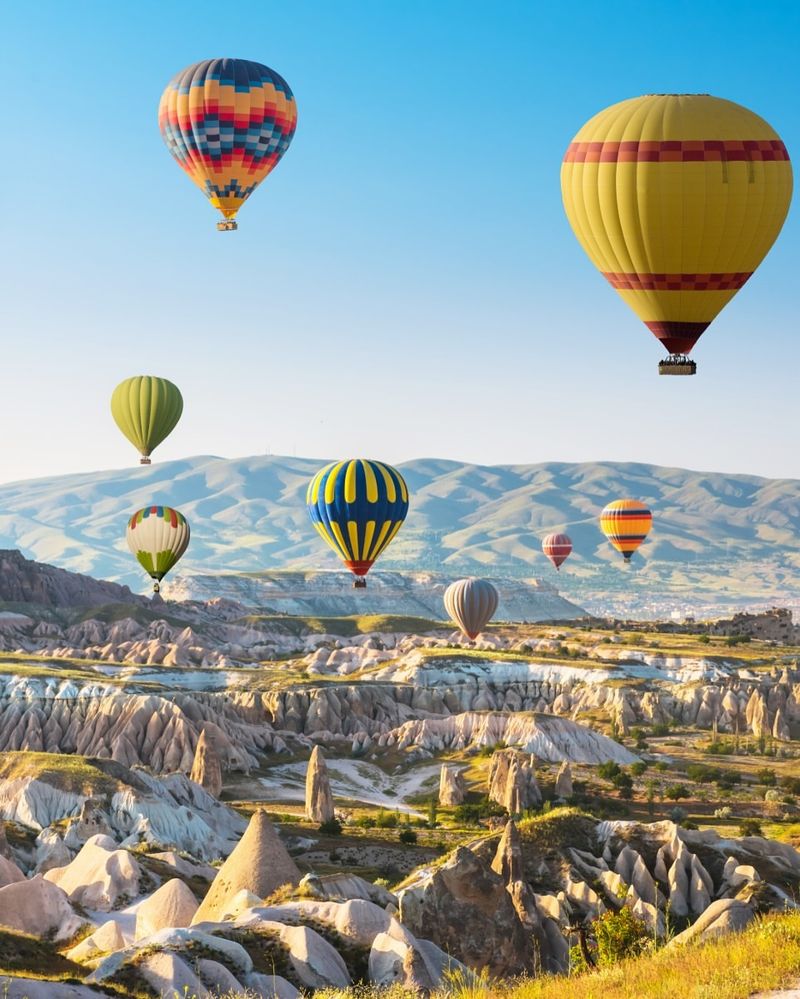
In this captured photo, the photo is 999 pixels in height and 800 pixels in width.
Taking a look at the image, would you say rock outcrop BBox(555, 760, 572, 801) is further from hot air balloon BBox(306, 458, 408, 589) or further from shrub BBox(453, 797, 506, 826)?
hot air balloon BBox(306, 458, 408, 589)

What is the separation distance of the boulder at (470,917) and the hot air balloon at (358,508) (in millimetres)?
46652

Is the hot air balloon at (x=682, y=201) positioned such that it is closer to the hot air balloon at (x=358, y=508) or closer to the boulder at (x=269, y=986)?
the boulder at (x=269, y=986)

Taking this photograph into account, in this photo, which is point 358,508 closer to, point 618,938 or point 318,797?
point 318,797

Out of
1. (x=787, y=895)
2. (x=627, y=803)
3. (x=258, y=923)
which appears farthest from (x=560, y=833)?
(x=627, y=803)

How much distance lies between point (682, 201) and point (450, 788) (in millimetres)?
70339

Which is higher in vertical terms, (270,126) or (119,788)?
(270,126)

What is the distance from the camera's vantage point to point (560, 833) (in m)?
67.5

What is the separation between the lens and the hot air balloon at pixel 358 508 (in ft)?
330

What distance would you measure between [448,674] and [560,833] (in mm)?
103620

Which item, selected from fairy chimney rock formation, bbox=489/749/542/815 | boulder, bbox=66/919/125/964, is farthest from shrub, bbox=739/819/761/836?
boulder, bbox=66/919/125/964

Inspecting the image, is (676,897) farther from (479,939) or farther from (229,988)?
(229,988)

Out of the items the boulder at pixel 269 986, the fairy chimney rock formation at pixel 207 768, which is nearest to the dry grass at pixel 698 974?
the boulder at pixel 269 986

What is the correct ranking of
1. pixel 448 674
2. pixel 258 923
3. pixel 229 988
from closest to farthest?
pixel 229 988 → pixel 258 923 → pixel 448 674

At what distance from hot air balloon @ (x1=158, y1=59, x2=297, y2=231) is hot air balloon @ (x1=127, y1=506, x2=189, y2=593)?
47996 millimetres
